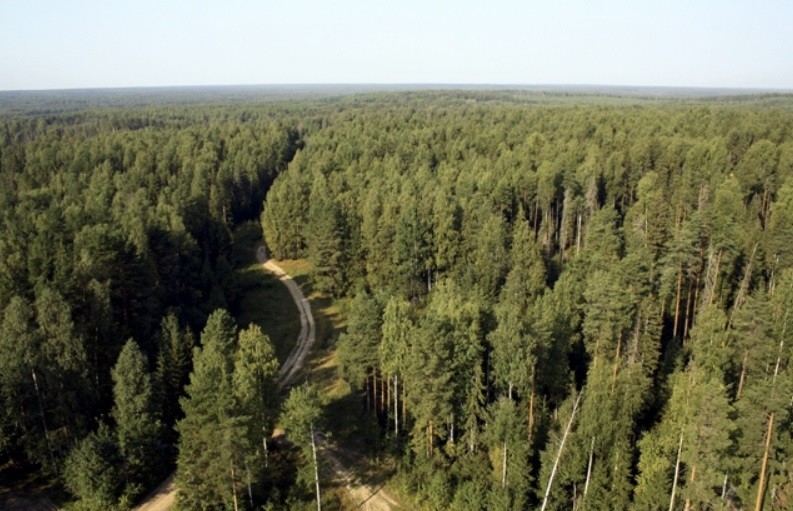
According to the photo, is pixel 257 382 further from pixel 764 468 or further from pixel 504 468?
pixel 764 468

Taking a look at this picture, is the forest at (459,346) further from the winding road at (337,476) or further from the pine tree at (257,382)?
the winding road at (337,476)

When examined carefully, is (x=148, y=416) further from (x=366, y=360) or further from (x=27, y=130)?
(x=27, y=130)

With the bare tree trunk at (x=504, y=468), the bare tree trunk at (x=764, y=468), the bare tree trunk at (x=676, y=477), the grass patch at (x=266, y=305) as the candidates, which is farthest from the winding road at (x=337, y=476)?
the bare tree trunk at (x=764, y=468)

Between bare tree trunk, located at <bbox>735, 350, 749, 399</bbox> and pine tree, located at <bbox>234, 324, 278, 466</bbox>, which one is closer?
pine tree, located at <bbox>234, 324, 278, 466</bbox>

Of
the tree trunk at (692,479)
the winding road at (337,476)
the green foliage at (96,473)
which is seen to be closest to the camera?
the tree trunk at (692,479)

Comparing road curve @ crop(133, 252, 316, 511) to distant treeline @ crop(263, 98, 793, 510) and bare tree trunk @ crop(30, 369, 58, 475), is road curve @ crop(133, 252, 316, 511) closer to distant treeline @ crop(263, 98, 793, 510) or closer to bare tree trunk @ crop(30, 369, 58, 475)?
distant treeline @ crop(263, 98, 793, 510)

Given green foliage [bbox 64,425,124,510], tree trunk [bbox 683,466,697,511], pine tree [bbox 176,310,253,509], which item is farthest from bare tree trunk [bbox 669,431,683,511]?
green foliage [bbox 64,425,124,510]

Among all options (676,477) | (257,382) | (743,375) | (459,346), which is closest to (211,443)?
(257,382)

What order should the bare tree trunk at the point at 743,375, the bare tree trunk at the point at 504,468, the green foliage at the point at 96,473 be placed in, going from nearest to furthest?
the green foliage at the point at 96,473
the bare tree trunk at the point at 504,468
the bare tree trunk at the point at 743,375

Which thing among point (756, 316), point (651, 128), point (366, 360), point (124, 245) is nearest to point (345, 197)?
point (124, 245)
